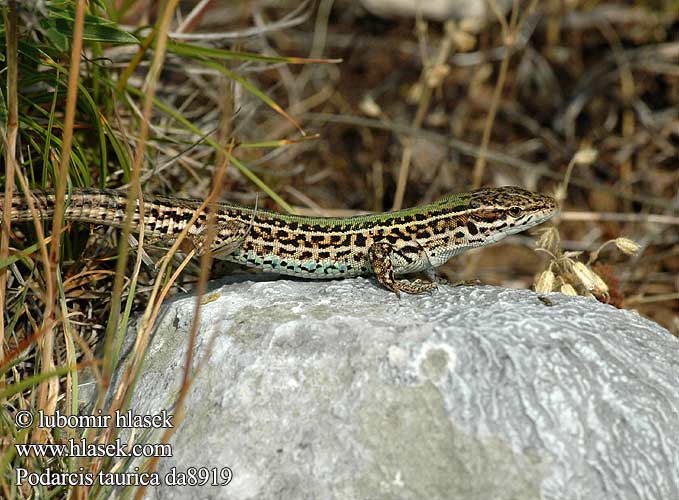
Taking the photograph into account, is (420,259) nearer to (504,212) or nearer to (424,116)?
(504,212)

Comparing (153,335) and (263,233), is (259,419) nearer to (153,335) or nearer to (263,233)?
(153,335)

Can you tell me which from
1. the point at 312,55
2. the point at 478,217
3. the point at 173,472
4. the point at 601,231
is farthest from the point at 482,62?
the point at 173,472

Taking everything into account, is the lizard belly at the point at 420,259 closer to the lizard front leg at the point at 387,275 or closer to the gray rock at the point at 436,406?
the lizard front leg at the point at 387,275

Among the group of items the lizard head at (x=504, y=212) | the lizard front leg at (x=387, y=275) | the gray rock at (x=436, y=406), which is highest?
the lizard head at (x=504, y=212)

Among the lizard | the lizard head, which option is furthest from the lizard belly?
the lizard head

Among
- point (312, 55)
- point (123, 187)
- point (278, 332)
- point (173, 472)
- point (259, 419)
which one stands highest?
point (312, 55)

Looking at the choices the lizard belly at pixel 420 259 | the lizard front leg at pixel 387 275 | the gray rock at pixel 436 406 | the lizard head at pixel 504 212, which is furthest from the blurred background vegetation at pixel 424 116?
the gray rock at pixel 436 406

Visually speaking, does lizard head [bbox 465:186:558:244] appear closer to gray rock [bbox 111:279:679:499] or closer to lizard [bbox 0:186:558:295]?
lizard [bbox 0:186:558:295]
